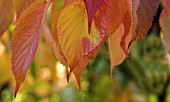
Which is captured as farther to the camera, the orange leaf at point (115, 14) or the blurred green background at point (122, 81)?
the blurred green background at point (122, 81)

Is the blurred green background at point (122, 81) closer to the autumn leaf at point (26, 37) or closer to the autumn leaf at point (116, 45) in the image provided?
the autumn leaf at point (116, 45)

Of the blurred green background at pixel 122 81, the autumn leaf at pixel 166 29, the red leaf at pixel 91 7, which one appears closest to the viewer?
the red leaf at pixel 91 7

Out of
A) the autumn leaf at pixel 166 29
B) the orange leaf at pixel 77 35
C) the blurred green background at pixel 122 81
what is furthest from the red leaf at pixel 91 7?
the blurred green background at pixel 122 81

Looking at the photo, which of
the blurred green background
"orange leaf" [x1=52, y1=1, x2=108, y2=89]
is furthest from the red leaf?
the blurred green background

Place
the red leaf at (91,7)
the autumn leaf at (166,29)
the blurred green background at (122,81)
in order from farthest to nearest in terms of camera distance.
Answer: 1. the blurred green background at (122,81)
2. the autumn leaf at (166,29)
3. the red leaf at (91,7)

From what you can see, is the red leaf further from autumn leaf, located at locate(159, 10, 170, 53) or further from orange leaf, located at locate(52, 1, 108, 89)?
autumn leaf, located at locate(159, 10, 170, 53)

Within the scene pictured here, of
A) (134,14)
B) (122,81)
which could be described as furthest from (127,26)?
(122,81)

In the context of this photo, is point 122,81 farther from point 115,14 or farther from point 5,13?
point 115,14
